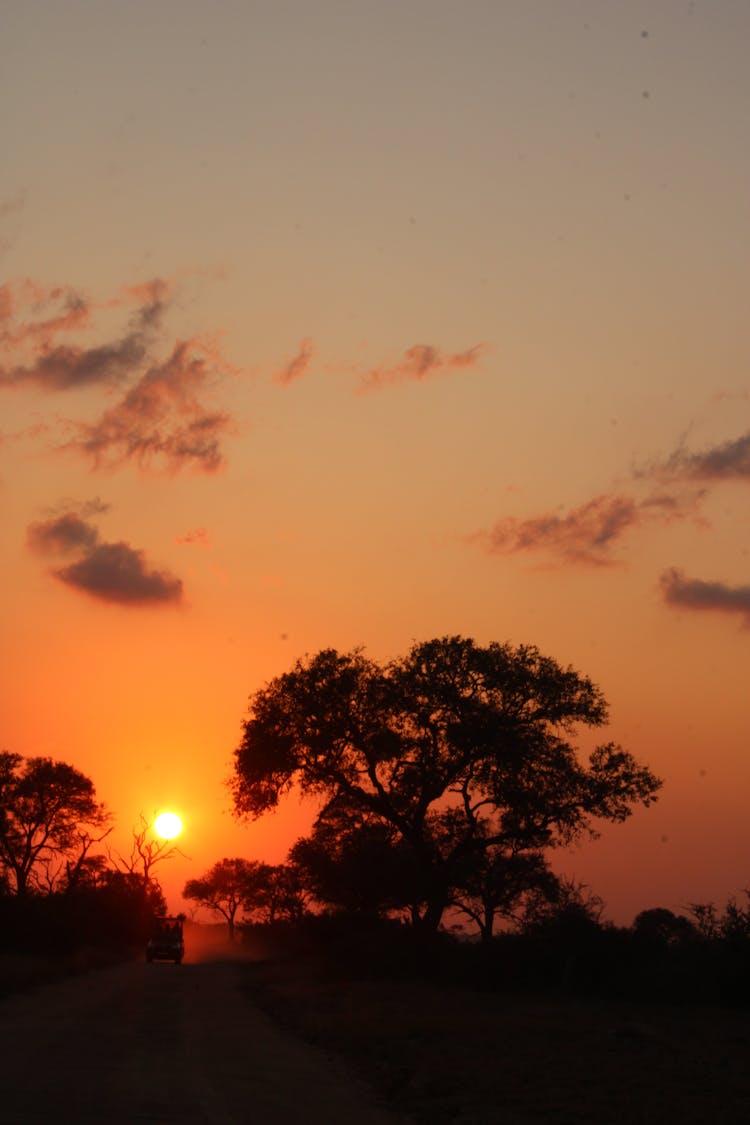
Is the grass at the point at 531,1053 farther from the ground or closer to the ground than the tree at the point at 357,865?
closer to the ground

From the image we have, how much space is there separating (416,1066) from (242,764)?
30411 mm

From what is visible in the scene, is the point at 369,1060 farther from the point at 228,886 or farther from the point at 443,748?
the point at 228,886

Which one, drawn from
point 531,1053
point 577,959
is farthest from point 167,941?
point 531,1053

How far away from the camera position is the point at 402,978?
147 feet

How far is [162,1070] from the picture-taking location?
18922 mm

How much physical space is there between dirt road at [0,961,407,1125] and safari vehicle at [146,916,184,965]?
35514 millimetres

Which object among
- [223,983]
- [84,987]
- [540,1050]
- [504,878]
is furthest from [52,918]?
[540,1050]

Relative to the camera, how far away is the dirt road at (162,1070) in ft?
48.2

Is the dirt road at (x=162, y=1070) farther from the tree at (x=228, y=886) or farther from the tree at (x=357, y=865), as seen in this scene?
the tree at (x=228, y=886)

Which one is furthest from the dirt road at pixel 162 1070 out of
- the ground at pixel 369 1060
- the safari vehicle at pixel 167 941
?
the safari vehicle at pixel 167 941

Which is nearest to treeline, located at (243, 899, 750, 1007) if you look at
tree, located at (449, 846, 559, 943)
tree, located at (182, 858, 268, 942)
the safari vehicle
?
tree, located at (449, 846, 559, 943)

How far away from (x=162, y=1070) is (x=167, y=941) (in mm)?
52349

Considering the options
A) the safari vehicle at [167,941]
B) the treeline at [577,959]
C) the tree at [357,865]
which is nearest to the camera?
the treeline at [577,959]

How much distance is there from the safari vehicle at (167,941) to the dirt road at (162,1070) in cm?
3551
